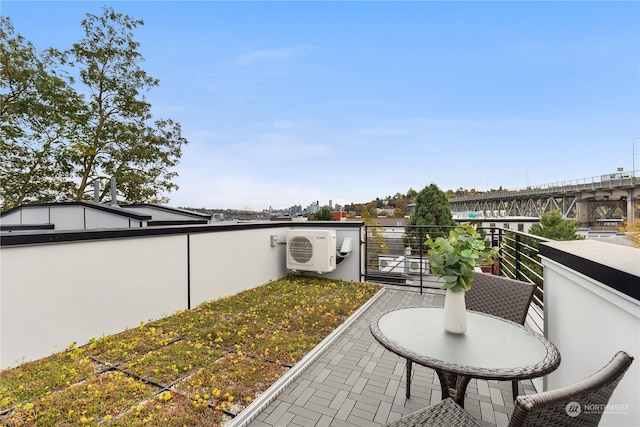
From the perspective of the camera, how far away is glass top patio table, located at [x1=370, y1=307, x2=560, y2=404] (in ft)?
4.52

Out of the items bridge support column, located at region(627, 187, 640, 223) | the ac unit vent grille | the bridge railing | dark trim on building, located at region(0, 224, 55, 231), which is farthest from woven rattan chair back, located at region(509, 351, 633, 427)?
bridge support column, located at region(627, 187, 640, 223)

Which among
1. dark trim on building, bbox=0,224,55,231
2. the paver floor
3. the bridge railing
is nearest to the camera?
the paver floor

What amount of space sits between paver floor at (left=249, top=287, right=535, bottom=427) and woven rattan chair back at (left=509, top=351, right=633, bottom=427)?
4.56 feet

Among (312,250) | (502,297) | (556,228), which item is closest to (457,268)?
(502,297)

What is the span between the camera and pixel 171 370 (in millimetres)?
2459

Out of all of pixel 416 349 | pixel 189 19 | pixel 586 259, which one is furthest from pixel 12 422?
pixel 189 19

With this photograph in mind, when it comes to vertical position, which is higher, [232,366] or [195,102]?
[195,102]

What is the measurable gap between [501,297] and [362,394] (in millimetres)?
1306

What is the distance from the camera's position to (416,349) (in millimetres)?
1565

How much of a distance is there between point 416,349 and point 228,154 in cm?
1032

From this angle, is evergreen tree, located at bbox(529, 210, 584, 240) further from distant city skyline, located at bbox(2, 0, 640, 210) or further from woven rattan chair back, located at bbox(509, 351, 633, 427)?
woven rattan chair back, located at bbox(509, 351, 633, 427)

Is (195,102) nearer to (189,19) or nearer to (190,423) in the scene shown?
(189,19)

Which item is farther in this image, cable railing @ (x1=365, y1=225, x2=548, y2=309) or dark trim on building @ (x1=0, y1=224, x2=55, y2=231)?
dark trim on building @ (x1=0, y1=224, x2=55, y2=231)

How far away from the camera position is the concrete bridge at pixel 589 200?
28688mm
